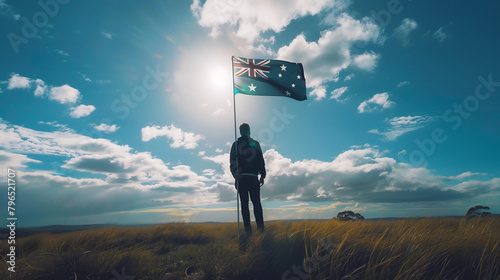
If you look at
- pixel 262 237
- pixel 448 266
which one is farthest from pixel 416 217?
pixel 262 237

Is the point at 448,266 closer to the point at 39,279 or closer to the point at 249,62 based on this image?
the point at 39,279

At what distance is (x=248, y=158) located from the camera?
568 cm

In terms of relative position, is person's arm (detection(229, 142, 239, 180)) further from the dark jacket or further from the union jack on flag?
the union jack on flag

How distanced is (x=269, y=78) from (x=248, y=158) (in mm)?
3219

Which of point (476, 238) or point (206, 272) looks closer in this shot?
point (206, 272)

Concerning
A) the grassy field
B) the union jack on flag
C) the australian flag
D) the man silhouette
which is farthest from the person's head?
the grassy field

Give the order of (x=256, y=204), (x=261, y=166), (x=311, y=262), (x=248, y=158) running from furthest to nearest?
(x=261, y=166)
(x=248, y=158)
(x=256, y=204)
(x=311, y=262)

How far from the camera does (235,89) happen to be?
23.7 ft

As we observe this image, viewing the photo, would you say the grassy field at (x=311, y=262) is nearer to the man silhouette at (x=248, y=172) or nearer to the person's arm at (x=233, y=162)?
the man silhouette at (x=248, y=172)

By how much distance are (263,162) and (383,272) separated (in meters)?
3.83

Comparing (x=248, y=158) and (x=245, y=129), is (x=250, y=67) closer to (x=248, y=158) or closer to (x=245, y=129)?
(x=245, y=129)

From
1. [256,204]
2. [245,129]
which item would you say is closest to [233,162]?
[245,129]

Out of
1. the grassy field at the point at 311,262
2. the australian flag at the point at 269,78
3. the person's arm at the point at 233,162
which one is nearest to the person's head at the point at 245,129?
the person's arm at the point at 233,162

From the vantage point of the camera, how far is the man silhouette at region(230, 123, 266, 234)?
5.52 m
